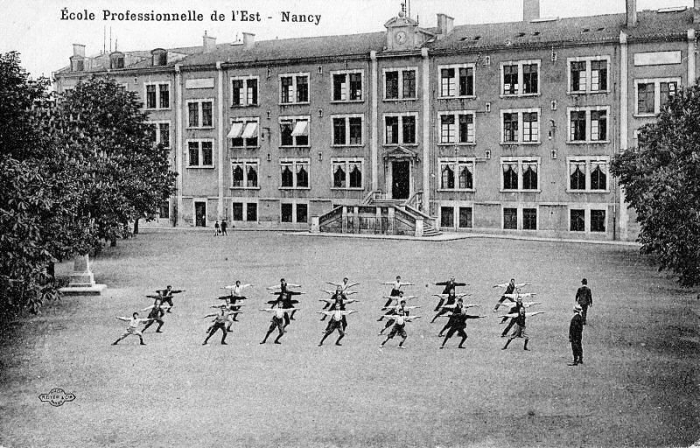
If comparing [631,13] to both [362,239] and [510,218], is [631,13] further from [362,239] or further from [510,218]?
[362,239]

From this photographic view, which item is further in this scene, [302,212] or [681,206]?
[302,212]

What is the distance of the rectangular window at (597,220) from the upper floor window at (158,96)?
32817 mm

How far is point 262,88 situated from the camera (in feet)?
190

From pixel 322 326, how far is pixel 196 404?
22.8 feet

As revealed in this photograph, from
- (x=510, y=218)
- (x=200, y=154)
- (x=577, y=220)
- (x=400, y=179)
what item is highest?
(x=200, y=154)

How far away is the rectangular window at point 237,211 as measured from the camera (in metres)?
59.4

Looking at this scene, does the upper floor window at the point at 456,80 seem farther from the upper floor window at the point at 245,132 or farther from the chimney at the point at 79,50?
the chimney at the point at 79,50

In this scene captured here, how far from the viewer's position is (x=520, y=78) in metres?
51.5

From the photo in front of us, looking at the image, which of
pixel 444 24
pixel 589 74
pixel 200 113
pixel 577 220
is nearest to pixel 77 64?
pixel 200 113

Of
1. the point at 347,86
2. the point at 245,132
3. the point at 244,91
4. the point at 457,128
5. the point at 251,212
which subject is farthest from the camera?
the point at 251,212

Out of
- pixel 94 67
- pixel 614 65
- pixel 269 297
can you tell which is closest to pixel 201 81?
pixel 94 67

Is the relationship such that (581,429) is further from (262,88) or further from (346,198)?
(262,88)

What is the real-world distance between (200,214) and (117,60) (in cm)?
1487

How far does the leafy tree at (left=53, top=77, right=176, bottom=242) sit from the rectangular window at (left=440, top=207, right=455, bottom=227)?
18.6m
